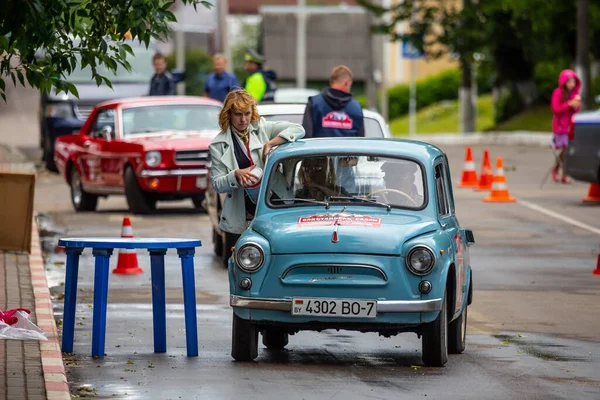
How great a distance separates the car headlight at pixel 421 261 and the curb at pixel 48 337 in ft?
7.12

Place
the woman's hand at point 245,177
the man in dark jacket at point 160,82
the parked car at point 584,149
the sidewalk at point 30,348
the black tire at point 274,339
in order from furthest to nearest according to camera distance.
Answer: the man in dark jacket at point 160,82 → the parked car at point 584,149 → the woman's hand at point 245,177 → the black tire at point 274,339 → the sidewalk at point 30,348

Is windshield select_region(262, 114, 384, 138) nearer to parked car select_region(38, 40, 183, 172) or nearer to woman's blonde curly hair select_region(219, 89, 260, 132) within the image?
woman's blonde curly hair select_region(219, 89, 260, 132)

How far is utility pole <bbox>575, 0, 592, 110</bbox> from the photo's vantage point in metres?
39.8

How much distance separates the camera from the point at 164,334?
1034 centimetres

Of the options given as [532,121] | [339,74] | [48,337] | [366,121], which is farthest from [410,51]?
[48,337]

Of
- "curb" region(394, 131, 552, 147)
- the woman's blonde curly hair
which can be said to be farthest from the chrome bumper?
"curb" region(394, 131, 552, 147)

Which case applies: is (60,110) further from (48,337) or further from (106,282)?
(106,282)

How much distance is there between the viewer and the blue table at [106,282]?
9938 mm

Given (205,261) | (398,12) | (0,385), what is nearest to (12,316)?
(0,385)

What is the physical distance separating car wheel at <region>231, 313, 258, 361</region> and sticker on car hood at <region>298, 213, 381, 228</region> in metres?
0.70

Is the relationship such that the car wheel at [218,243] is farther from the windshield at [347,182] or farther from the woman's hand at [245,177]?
the windshield at [347,182]

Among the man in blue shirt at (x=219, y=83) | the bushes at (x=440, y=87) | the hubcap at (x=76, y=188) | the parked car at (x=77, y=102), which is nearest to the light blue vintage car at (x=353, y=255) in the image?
the hubcap at (x=76, y=188)

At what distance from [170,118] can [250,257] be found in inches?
499

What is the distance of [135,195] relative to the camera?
838 inches
